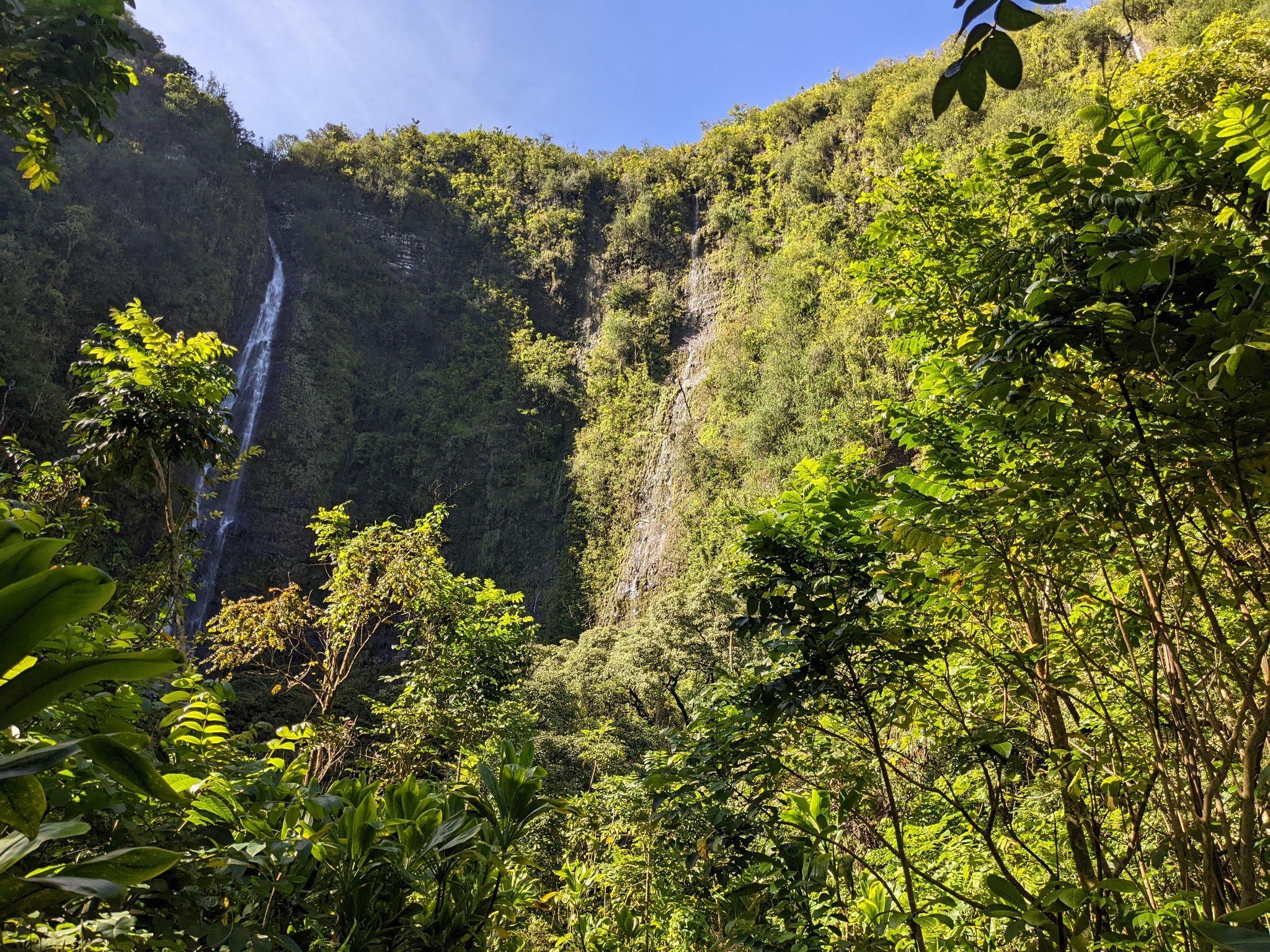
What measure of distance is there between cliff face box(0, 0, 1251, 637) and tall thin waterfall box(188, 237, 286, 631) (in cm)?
38

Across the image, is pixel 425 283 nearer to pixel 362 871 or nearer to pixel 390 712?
pixel 390 712

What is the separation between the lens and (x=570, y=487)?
21328 mm

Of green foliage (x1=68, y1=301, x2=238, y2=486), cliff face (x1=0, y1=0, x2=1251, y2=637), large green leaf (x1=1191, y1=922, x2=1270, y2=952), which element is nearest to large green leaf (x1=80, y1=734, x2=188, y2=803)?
large green leaf (x1=1191, y1=922, x2=1270, y2=952)

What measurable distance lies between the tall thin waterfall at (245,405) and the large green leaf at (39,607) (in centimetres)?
1670

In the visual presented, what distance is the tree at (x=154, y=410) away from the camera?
3287 mm

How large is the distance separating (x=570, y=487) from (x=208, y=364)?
17.7 meters

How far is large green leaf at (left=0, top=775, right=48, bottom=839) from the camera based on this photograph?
2.06ft

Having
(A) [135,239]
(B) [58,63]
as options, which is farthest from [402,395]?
(B) [58,63]

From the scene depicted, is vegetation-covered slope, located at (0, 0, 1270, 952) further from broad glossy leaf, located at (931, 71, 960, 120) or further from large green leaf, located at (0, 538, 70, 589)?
broad glossy leaf, located at (931, 71, 960, 120)

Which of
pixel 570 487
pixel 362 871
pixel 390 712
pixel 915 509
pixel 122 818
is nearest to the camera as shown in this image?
pixel 122 818

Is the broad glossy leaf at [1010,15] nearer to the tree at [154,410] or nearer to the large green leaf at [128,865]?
the large green leaf at [128,865]

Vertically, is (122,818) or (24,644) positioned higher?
(24,644)

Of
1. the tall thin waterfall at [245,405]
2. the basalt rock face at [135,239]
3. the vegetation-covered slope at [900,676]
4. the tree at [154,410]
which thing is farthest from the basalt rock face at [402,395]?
the tree at [154,410]

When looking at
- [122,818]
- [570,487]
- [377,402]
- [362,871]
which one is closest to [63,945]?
[122,818]
